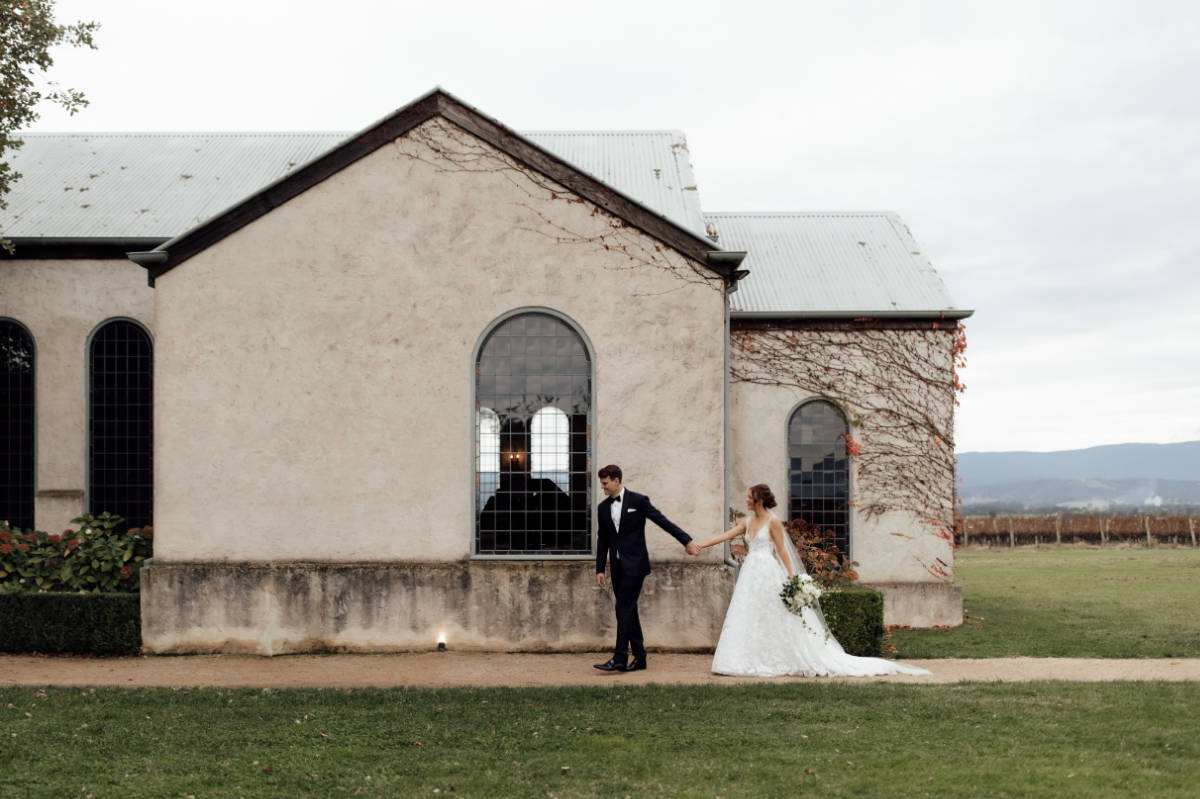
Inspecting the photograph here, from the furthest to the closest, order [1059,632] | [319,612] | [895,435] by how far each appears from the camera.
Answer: [895,435]
[1059,632]
[319,612]

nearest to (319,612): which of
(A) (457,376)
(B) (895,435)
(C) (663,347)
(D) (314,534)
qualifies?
(D) (314,534)

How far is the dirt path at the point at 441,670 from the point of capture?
33.8ft

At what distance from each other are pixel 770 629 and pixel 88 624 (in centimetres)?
840

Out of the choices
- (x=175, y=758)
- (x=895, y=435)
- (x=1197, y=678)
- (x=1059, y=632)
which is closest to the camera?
→ (x=175, y=758)

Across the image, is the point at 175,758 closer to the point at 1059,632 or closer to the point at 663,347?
the point at 663,347

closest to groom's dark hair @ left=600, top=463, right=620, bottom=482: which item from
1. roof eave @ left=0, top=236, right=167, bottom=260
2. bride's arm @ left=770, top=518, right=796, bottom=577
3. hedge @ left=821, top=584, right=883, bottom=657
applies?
bride's arm @ left=770, top=518, right=796, bottom=577

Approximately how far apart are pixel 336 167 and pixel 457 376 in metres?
3.13

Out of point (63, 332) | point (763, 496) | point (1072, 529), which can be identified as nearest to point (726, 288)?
point (763, 496)

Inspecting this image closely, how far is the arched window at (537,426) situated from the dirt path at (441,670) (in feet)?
5.99

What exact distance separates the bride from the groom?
691 mm

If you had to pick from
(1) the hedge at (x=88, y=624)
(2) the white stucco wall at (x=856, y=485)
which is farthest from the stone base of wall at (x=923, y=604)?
(1) the hedge at (x=88, y=624)

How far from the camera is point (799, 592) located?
35.3ft

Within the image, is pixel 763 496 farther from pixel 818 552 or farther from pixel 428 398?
pixel 818 552

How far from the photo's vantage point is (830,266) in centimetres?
1812
